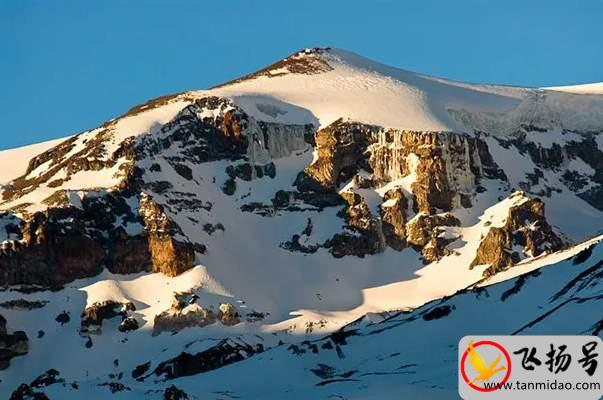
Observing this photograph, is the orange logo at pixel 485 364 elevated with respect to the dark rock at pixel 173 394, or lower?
elevated

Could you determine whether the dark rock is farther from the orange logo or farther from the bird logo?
the bird logo

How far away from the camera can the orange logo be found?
294 ft

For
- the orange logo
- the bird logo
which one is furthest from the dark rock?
the bird logo

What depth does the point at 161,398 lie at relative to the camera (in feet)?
441

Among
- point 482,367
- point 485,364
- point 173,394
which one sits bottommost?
point 173,394

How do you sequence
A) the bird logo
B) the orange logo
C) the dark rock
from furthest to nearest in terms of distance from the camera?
1. the dark rock
2. the bird logo
3. the orange logo

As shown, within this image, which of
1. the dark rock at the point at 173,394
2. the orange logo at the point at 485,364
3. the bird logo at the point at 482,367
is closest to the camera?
the orange logo at the point at 485,364

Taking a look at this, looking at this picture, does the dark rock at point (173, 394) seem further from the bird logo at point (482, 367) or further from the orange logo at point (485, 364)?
the bird logo at point (482, 367)

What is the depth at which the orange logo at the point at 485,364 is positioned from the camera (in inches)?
3530

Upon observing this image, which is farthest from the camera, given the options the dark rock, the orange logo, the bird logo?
the dark rock


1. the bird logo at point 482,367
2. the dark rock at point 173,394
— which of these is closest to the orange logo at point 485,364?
the bird logo at point 482,367

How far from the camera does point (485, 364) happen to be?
90750mm

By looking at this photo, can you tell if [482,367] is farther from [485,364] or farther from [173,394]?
[173,394]

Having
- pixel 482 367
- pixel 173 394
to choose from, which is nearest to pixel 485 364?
pixel 482 367
